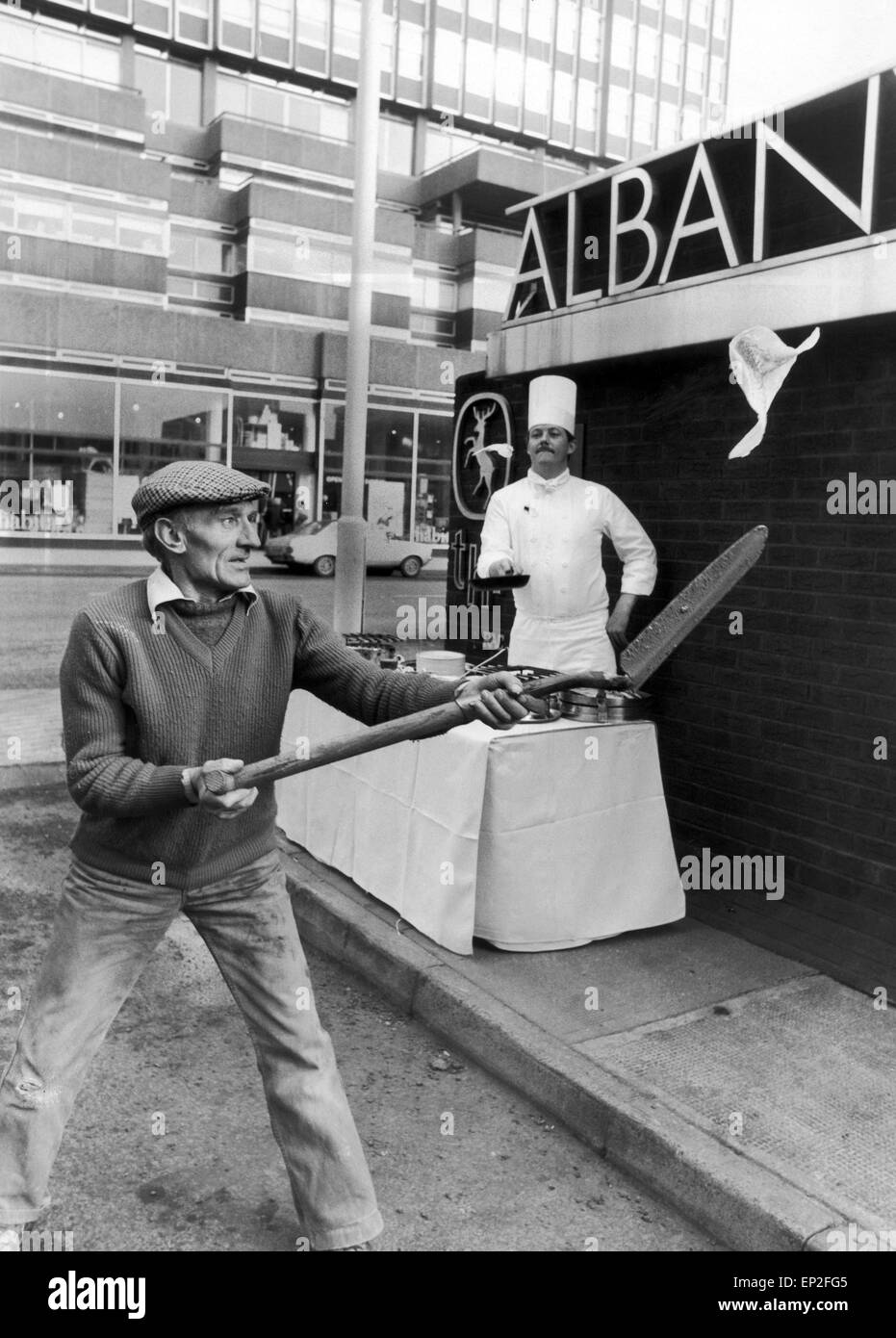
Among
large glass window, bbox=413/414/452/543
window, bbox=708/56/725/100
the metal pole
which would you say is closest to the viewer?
window, bbox=708/56/725/100

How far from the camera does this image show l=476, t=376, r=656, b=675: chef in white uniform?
4914 millimetres

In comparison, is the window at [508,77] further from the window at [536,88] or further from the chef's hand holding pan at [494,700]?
the chef's hand holding pan at [494,700]

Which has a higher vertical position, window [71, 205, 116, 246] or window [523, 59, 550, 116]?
window [523, 59, 550, 116]

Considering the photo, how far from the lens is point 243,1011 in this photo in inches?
104

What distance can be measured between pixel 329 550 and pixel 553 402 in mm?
2104

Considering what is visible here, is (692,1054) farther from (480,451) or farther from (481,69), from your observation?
(481,69)

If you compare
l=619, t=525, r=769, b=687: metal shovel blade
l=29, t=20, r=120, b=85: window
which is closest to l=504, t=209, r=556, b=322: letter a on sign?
l=29, t=20, r=120, b=85: window

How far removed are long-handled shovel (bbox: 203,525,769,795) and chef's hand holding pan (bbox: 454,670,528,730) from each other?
3 centimetres

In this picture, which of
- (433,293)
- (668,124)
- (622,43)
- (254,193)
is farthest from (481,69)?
(254,193)

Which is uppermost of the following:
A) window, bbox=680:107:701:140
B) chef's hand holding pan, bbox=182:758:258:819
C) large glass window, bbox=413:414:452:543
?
window, bbox=680:107:701:140

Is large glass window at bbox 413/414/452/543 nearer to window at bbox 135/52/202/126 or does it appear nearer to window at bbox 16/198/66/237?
window at bbox 135/52/202/126

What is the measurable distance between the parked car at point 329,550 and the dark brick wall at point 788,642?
1.96m

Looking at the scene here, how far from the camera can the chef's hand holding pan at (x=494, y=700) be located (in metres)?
2.36

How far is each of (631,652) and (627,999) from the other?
1.46 meters
